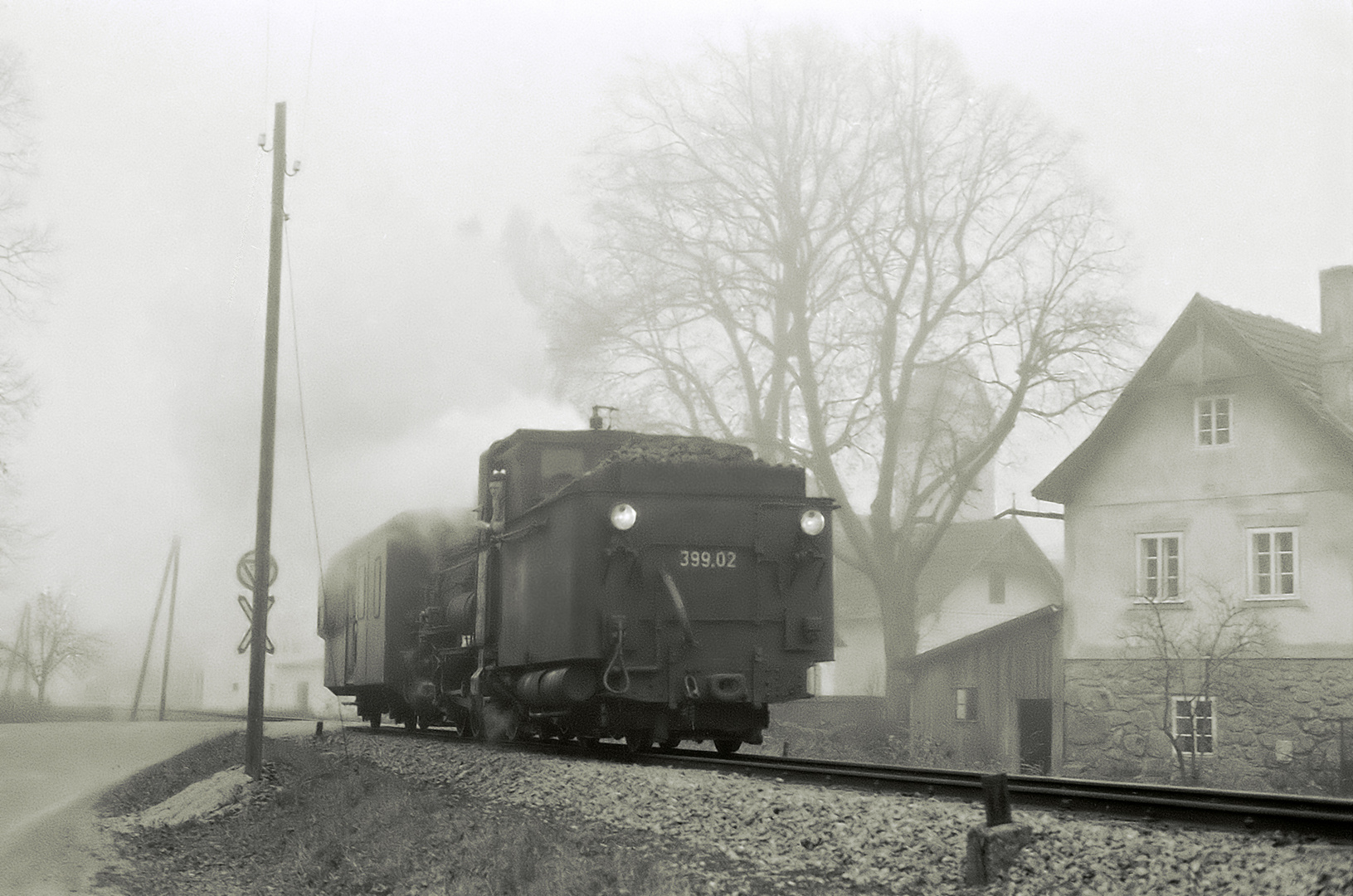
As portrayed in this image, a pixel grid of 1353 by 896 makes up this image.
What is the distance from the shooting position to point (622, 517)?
35.1 ft

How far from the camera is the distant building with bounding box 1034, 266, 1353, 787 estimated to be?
21.4 metres

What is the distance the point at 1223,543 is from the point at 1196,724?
315cm

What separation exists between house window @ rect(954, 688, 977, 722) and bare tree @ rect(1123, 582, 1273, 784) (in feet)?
20.7

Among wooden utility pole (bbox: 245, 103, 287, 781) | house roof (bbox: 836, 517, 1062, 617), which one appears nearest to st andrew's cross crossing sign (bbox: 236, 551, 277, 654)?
wooden utility pole (bbox: 245, 103, 287, 781)

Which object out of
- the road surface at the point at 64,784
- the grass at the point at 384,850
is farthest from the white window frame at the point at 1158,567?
the road surface at the point at 64,784

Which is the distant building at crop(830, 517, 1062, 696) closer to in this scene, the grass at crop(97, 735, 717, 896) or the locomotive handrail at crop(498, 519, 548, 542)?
the grass at crop(97, 735, 717, 896)

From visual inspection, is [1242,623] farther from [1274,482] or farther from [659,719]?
[659,719]

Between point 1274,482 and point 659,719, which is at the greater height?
point 1274,482

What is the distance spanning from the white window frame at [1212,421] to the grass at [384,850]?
15.9 metres

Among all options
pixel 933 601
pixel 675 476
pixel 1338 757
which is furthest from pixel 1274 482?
pixel 933 601

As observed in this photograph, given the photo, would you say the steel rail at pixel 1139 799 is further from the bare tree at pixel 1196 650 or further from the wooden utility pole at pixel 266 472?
the bare tree at pixel 1196 650

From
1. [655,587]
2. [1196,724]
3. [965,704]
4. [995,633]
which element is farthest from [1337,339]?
[655,587]

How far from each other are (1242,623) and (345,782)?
15.5 meters

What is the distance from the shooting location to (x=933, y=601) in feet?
153
